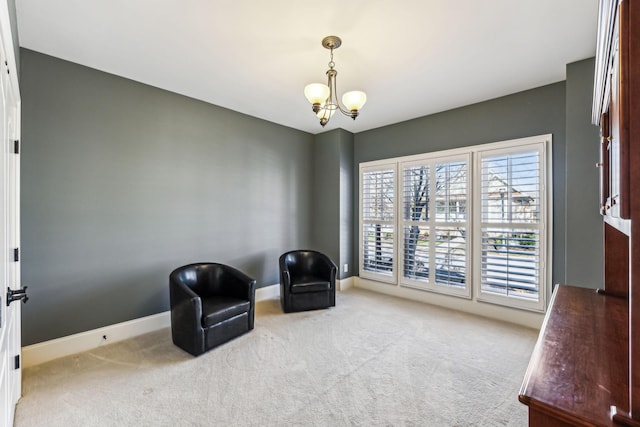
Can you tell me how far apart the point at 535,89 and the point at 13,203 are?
15.6 ft

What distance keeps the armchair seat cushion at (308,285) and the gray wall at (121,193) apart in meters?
0.79

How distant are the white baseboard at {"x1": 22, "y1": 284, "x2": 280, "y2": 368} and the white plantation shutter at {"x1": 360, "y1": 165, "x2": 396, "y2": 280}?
9.75ft

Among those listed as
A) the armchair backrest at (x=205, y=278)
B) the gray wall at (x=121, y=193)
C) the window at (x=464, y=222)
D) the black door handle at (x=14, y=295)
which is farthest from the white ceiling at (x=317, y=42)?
the armchair backrest at (x=205, y=278)

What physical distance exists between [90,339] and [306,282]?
2.26 meters

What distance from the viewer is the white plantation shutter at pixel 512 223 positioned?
3227 mm

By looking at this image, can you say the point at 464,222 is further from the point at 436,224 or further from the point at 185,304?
the point at 185,304

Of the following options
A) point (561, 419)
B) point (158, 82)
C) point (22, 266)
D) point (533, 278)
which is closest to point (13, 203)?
point (22, 266)

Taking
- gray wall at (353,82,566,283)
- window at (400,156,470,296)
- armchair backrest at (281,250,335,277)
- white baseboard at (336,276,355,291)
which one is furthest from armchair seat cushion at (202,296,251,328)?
gray wall at (353,82,566,283)

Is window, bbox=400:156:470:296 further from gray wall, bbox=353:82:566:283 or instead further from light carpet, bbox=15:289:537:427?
light carpet, bbox=15:289:537:427

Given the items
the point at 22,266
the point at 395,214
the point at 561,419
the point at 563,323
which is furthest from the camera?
the point at 395,214

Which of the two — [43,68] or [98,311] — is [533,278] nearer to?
[98,311]

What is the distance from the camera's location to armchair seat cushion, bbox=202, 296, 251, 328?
2691 mm

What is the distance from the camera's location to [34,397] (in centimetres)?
207

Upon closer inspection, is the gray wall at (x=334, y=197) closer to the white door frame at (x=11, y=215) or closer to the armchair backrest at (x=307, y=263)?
the armchair backrest at (x=307, y=263)
